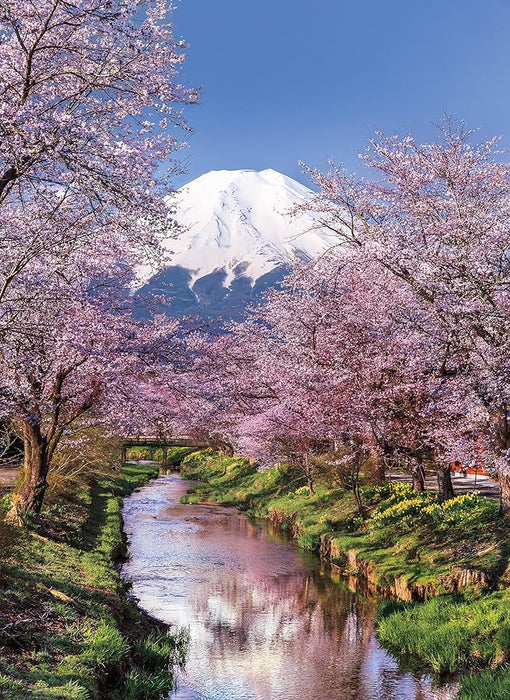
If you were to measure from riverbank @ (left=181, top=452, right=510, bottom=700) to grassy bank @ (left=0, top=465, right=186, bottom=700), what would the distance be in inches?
193

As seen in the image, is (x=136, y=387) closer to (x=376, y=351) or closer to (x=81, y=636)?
(x=376, y=351)

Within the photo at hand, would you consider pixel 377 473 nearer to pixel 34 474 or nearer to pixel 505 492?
pixel 505 492

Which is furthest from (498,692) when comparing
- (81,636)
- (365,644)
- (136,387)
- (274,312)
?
(274,312)

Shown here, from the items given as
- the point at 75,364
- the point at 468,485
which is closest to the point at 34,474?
the point at 75,364

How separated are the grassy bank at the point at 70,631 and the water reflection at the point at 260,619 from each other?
3.30ft

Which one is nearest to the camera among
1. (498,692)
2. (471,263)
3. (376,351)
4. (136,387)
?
(498,692)

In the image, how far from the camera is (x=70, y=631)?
10.1 metres

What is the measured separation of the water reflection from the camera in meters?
11.8

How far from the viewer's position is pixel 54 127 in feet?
29.5

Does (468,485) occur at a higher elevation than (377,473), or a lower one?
lower

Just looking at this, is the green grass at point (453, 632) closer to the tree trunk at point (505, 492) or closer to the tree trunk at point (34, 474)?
the tree trunk at point (505, 492)

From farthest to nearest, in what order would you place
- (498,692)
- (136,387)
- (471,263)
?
1. (136,387)
2. (471,263)
3. (498,692)

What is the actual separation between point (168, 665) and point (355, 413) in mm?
10520

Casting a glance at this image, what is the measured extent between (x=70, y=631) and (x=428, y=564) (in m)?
9.95
